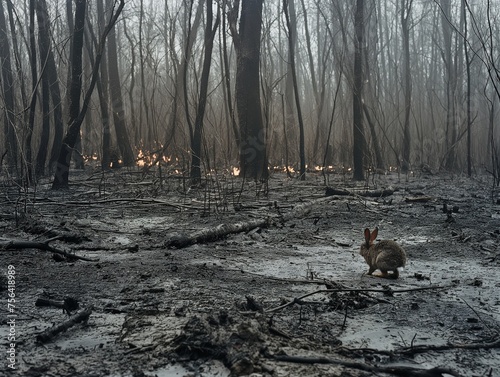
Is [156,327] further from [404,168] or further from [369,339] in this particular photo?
[404,168]

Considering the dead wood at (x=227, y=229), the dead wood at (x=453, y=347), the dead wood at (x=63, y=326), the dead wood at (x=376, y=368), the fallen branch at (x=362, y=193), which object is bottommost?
the dead wood at (x=453, y=347)

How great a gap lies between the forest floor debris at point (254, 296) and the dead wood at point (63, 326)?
2cm

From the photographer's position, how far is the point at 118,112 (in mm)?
13930

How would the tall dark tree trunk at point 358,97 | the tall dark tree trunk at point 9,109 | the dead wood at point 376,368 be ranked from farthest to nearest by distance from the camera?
the tall dark tree trunk at point 358,97 < the tall dark tree trunk at point 9,109 < the dead wood at point 376,368

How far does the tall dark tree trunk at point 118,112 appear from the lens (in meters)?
13.6

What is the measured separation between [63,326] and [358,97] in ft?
26.7

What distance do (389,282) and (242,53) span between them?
312 inches

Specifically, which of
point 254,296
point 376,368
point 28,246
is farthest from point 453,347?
point 28,246

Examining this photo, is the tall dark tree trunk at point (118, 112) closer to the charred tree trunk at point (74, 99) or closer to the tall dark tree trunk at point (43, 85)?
the tall dark tree trunk at point (43, 85)

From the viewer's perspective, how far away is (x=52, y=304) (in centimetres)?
269

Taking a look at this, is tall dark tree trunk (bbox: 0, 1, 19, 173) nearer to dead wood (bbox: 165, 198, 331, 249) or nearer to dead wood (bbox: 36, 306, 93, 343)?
dead wood (bbox: 165, 198, 331, 249)

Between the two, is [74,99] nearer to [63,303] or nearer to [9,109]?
[9,109]

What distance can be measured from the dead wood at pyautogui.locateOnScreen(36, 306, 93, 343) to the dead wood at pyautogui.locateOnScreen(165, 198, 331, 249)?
1.81 m

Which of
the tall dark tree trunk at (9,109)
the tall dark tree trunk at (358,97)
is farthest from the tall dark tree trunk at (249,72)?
the tall dark tree trunk at (9,109)
